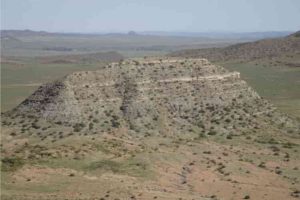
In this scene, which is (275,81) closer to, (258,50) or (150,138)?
(258,50)

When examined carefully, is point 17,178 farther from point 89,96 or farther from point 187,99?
point 187,99

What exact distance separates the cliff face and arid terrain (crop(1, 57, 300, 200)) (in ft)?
0.31

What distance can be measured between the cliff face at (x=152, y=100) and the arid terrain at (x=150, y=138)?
94mm

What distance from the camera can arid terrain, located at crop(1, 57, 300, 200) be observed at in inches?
1517

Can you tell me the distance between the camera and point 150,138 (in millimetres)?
49312

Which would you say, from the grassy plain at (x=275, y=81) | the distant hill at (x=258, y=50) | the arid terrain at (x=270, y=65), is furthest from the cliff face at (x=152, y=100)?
the distant hill at (x=258, y=50)

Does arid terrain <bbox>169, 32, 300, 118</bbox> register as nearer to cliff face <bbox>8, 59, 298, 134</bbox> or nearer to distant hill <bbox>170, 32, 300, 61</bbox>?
distant hill <bbox>170, 32, 300, 61</bbox>

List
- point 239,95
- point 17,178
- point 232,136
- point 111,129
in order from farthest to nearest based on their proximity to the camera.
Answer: point 239,95
point 232,136
point 111,129
point 17,178

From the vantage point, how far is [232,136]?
2072 inches

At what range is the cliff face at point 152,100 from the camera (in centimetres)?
5044

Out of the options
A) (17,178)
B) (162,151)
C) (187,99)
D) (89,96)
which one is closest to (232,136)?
(187,99)

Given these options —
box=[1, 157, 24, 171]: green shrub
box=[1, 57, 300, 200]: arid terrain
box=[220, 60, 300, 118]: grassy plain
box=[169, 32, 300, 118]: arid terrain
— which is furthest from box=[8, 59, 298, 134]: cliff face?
box=[169, 32, 300, 118]: arid terrain

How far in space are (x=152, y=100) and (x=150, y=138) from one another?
4911mm

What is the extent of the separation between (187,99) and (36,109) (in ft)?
45.1
